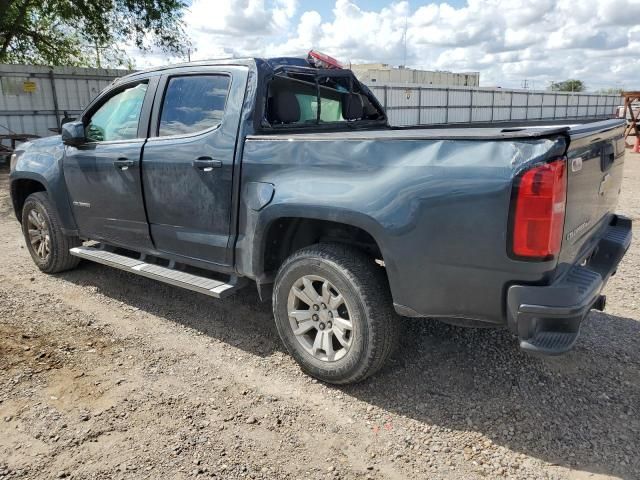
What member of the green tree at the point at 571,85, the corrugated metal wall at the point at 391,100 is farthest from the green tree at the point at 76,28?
the green tree at the point at 571,85

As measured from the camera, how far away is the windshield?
12.3ft

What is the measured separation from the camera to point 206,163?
11.6ft

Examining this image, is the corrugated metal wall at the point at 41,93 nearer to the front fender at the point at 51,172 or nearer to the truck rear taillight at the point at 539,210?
the front fender at the point at 51,172

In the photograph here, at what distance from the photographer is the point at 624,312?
413 centimetres

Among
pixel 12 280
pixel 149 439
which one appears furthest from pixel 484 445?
pixel 12 280

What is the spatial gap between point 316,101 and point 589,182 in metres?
2.21

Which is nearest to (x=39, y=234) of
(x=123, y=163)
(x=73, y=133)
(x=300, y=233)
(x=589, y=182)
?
(x=73, y=133)

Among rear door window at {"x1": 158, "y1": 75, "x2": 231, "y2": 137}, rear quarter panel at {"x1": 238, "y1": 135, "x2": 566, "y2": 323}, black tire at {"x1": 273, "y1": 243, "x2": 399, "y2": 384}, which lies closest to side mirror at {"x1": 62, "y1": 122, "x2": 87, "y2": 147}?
rear door window at {"x1": 158, "y1": 75, "x2": 231, "y2": 137}

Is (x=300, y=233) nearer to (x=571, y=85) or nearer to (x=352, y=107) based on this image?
(x=352, y=107)

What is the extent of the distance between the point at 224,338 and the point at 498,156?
2453 mm

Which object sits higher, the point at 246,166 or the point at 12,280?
the point at 246,166

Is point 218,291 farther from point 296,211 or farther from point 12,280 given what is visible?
point 12,280

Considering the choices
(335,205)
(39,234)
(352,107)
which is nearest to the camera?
(335,205)

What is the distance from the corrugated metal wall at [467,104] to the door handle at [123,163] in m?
13.7
